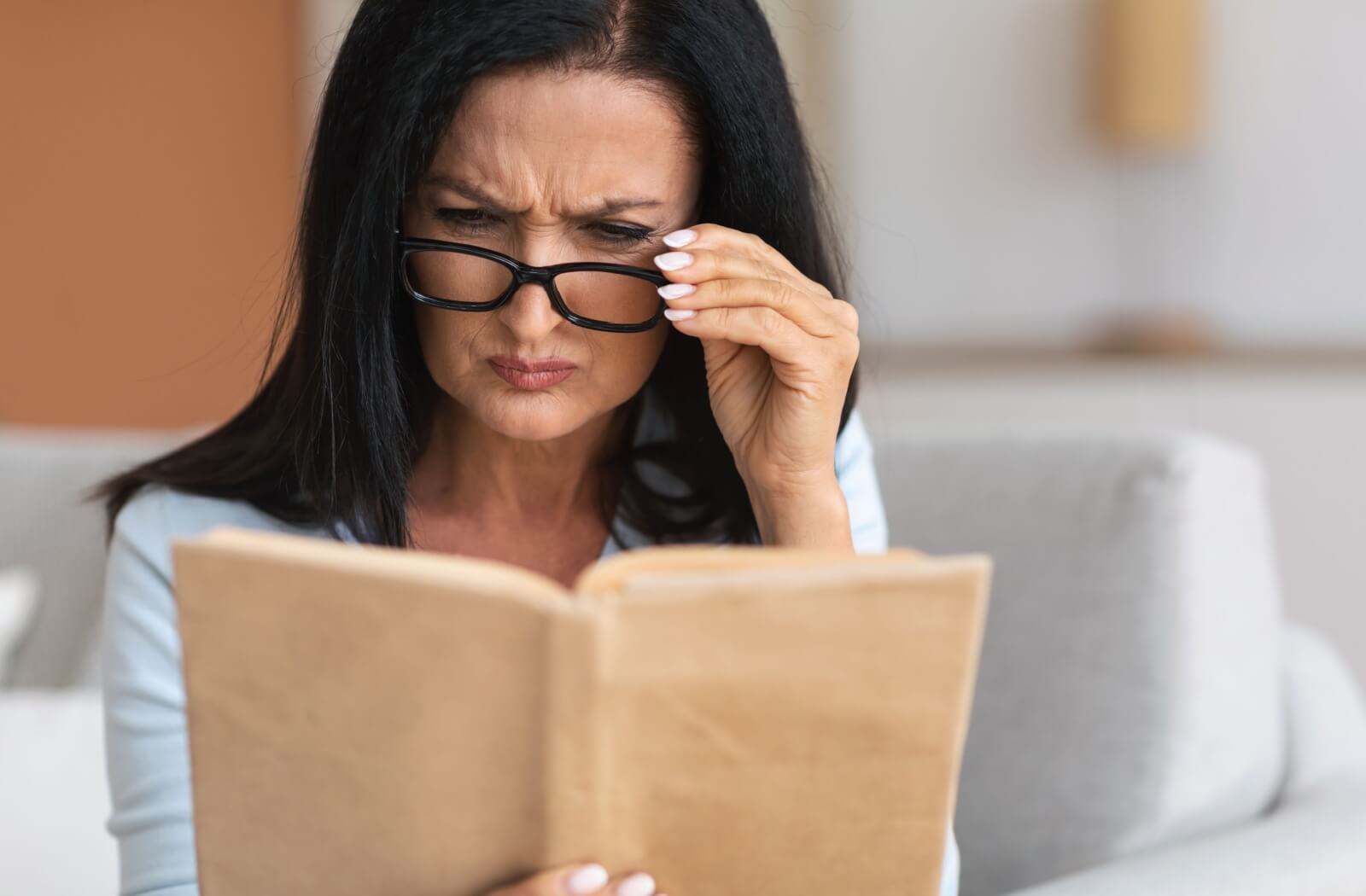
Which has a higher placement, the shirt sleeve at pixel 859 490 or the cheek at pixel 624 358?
the cheek at pixel 624 358

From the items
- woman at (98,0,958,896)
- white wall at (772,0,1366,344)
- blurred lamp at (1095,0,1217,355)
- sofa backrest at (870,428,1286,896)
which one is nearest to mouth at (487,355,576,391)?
woman at (98,0,958,896)

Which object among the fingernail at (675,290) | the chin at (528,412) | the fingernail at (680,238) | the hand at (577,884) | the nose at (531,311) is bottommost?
the hand at (577,884)

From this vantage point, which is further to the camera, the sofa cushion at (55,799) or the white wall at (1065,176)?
the white wall at (1065,176)

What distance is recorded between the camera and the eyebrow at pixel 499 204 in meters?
1.07

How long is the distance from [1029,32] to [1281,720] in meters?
2.23

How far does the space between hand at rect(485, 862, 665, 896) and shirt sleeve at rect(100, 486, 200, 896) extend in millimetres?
463

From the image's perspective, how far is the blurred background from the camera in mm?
3086

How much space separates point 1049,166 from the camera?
3391 mm

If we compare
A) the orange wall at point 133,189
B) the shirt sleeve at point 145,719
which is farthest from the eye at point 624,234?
the orange wall at point 133,189

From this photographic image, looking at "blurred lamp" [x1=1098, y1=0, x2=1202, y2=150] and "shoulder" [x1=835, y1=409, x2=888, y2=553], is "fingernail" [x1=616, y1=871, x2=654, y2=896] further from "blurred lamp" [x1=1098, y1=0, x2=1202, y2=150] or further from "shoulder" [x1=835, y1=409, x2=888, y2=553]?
"blurred lamp" [x1=1098, y1=0, x2=1202, y2=150]

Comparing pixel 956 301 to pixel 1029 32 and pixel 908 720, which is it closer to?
pixel 1029 32

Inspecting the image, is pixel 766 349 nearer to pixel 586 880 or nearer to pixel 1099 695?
pixel 586 880

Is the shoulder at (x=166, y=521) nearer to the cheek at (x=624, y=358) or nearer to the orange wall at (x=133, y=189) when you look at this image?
the cheek at (x=624, y=358)

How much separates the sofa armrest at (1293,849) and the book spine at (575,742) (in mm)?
523
